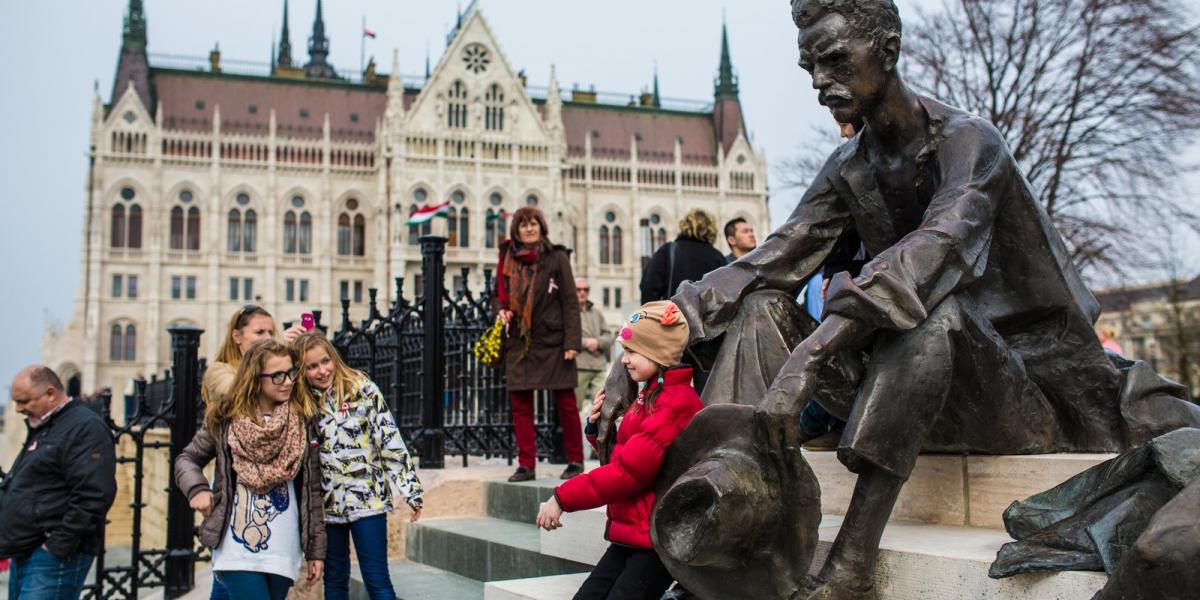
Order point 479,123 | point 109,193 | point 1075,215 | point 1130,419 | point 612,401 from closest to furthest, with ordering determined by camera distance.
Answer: point 1130,419 < point 612,401 < point 1075,215 < point 109,193 < point 479,123

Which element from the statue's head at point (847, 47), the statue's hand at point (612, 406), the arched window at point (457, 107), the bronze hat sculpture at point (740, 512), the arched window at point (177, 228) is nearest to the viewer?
the bronze hat sculpture at point (740, 512)

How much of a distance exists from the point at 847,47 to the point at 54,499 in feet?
13.8

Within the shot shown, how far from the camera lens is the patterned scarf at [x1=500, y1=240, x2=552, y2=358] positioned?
604 cm

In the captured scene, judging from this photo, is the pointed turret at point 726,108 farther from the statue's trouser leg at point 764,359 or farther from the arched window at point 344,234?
the statue's trouser leg at point 764,359

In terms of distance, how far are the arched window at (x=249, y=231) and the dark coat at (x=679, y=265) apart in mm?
51647

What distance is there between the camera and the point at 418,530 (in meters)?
5.59

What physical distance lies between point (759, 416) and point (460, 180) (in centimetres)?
5414

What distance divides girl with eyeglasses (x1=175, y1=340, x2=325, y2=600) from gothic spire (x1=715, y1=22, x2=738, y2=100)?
66289 millimetres

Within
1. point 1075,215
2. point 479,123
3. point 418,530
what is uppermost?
point 479,123

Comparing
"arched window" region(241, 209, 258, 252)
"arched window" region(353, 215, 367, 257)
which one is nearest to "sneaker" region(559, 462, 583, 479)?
"arched window" region(241, 209, 258, 252)

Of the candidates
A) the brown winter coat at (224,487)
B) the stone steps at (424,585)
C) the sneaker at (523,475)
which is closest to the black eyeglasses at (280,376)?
the brown winter coat at (224,487)

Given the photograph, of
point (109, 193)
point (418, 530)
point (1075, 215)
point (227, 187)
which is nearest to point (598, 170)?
point (227, 187)

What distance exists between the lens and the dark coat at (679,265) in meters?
6.36

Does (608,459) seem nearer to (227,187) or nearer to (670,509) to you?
(670,509)
